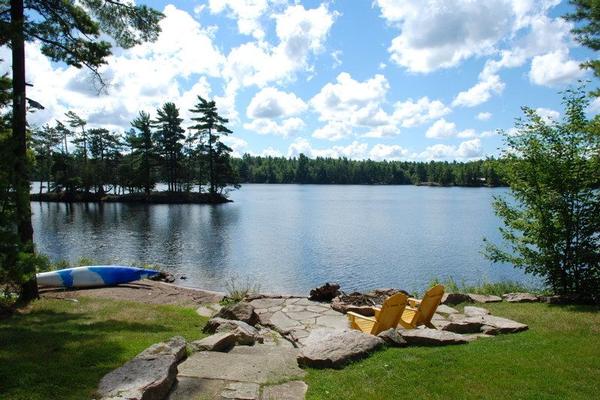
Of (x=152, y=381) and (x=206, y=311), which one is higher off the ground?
(x=152, y=381)

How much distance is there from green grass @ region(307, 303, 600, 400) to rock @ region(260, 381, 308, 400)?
0.39ft

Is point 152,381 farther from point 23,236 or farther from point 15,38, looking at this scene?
point 15,38

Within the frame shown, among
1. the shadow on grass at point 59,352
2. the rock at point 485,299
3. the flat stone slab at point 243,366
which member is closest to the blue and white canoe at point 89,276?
the shadow on grass at point 59,352

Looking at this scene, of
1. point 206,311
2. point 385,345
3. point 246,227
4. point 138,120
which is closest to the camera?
point 385,345

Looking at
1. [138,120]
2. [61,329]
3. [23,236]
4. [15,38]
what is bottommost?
[61,329]

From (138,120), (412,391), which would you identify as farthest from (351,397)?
(138,120)

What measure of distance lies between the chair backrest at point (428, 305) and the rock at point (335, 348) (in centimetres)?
188

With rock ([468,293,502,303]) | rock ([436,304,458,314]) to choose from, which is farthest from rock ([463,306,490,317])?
rock ([468,293,502,303])

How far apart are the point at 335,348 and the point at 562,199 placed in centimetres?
770

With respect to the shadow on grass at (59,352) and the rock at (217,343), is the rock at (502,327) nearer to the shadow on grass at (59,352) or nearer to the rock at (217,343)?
the rock at (217,343)

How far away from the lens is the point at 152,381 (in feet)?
14.8

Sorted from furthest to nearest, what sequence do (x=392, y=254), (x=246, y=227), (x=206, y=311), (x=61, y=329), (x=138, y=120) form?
1. (x=138, y=120)
2. (x=246, y=227)
3. (x=392, y=254)
4. (x=206, y=311)
5. (x=61, y=329)

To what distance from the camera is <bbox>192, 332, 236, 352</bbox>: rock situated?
6233mm

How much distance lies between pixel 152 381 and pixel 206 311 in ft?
18.8
